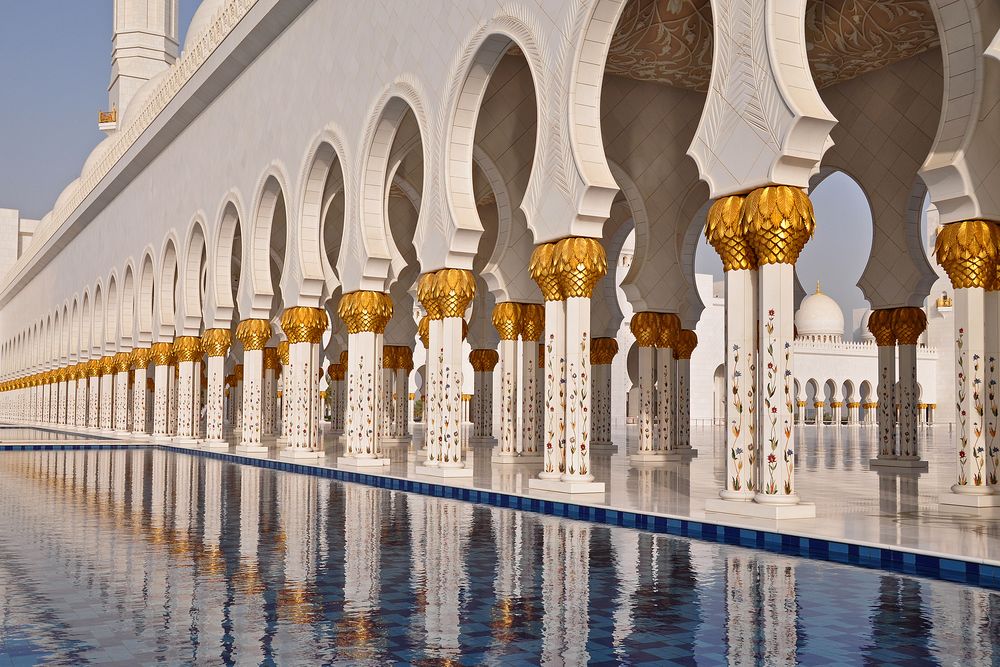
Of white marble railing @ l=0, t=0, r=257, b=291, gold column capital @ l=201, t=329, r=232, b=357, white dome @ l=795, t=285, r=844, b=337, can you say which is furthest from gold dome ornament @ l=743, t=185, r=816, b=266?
white dome @ l=795, t=285, r=844, b=337

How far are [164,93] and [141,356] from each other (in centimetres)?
457

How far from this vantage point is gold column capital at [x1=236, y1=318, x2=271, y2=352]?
452 inches

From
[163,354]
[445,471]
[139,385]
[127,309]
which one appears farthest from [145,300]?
[445,471]

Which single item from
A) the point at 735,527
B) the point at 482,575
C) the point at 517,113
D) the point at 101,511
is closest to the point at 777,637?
the point at 482,575

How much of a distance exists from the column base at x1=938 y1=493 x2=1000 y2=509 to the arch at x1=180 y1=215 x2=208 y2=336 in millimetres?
10822

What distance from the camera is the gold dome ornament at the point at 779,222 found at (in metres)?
4.62

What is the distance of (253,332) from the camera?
11.5m

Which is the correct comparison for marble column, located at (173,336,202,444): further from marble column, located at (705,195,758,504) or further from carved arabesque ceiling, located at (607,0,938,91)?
marble column, located at (705,195,758,504)

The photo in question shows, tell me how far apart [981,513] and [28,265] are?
2985cm

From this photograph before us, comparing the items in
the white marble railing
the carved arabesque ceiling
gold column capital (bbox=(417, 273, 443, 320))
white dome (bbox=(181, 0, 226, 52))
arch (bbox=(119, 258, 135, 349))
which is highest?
white dome (bbox=(181, 0, 226, 52))

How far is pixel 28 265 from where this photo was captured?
1169 inches

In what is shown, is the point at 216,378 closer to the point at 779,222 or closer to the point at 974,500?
the point at 779,222

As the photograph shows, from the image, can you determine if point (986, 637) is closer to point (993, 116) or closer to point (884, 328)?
point (993, 116)

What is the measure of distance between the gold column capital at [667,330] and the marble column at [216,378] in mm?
5704
